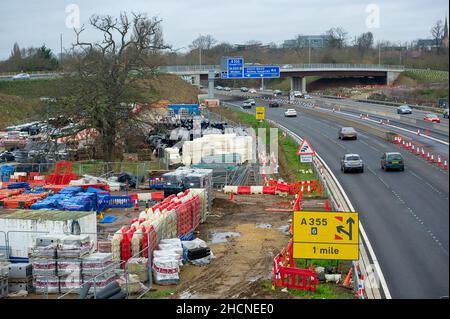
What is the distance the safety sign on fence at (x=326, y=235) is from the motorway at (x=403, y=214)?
141cm

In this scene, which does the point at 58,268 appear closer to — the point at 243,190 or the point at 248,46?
the point at 243,190

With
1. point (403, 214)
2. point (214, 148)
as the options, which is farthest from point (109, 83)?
point (403, 214)

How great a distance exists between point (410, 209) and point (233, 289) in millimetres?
9748

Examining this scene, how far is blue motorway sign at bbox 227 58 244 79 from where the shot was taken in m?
54.2

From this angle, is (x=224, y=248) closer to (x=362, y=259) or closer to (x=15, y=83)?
(x=362, y=259)

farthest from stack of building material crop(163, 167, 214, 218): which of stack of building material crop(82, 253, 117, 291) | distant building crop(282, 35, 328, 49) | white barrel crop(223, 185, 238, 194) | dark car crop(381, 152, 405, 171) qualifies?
distant building crop(282, 35, 328, 49)

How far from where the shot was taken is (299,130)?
6147 cm

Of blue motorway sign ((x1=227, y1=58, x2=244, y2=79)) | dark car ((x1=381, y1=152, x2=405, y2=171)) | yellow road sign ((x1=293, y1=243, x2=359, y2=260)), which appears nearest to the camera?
yellow road sign ((x1=293, y1=243, x2=359, y2=260))

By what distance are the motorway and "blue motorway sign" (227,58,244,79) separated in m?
8.66

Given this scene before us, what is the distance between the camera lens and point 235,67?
54.5m

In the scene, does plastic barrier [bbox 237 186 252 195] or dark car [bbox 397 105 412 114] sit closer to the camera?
plastic barrier [bbox 237 186 252 195]

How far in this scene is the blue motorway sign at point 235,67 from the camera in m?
54.2

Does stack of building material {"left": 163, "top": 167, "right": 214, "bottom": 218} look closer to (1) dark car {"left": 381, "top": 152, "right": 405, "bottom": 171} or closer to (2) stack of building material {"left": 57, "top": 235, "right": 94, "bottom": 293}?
(1) dark car {"left": 381, "top": 152, "right": 405, "bottom": 171}
